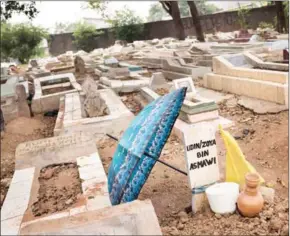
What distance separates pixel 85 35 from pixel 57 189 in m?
28.5

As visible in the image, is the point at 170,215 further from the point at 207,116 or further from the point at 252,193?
the point at 207,116

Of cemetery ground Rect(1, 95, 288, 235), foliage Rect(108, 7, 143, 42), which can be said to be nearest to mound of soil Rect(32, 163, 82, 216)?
cemetery ground Rect(1, 95, 288, 235)

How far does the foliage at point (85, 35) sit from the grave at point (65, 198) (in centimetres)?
2714

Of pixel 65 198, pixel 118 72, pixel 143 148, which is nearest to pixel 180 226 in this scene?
pixel 143 148

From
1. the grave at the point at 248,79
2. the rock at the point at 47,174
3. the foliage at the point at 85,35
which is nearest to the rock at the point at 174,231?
the rock at the point at 47,174

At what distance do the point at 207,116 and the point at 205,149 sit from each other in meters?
3.27

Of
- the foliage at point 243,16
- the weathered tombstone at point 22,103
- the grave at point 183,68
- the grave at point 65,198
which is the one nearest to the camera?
the grave at point 65,198

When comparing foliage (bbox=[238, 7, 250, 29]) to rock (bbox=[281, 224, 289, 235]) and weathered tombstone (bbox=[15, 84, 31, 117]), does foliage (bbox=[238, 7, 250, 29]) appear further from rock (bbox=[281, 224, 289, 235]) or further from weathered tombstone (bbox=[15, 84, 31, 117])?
rock (bbox=[281, 224, 289, 235])

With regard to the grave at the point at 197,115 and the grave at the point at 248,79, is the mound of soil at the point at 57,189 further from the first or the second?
the grave at the point at 248,79

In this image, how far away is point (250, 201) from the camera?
2.68 meters

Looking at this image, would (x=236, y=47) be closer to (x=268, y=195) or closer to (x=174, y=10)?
(x=174, y=10)

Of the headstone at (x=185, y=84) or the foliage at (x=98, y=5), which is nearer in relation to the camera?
the headstone at (x=185, y=84)

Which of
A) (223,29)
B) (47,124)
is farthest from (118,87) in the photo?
(223,29)

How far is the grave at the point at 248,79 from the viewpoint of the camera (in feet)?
21.7
